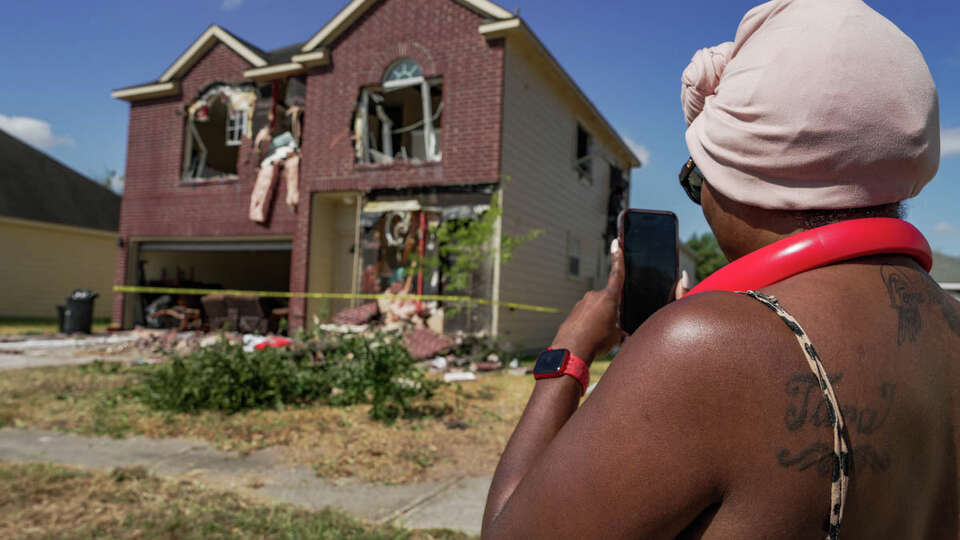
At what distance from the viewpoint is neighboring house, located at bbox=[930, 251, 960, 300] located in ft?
38.4

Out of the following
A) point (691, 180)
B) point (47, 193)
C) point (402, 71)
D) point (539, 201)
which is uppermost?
point (402, 71)

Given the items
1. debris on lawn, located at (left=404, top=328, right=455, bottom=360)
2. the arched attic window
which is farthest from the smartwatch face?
the arched attic window

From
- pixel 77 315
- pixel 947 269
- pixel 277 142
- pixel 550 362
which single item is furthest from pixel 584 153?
pixel 550 362

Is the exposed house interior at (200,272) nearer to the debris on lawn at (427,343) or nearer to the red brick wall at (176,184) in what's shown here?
the red brick wall at (176,184)

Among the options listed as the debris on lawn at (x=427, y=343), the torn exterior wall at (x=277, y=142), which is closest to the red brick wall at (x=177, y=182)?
the torn exterior wall at (x=277, y=142)

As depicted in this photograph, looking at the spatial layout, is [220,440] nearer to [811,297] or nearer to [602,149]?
[811,297]

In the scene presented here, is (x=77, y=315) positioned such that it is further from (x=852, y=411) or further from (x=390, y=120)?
(x=852, y=411)

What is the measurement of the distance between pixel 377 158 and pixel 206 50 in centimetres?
608

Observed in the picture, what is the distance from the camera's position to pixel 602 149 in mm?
18125

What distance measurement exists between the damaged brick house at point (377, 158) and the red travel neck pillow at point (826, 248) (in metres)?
10.1

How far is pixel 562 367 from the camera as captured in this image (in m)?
1.18

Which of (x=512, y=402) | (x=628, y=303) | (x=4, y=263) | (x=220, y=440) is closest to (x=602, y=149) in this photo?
(x=512, y=402)

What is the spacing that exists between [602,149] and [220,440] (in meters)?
15.3

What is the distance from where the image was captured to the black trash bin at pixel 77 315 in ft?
48.5
